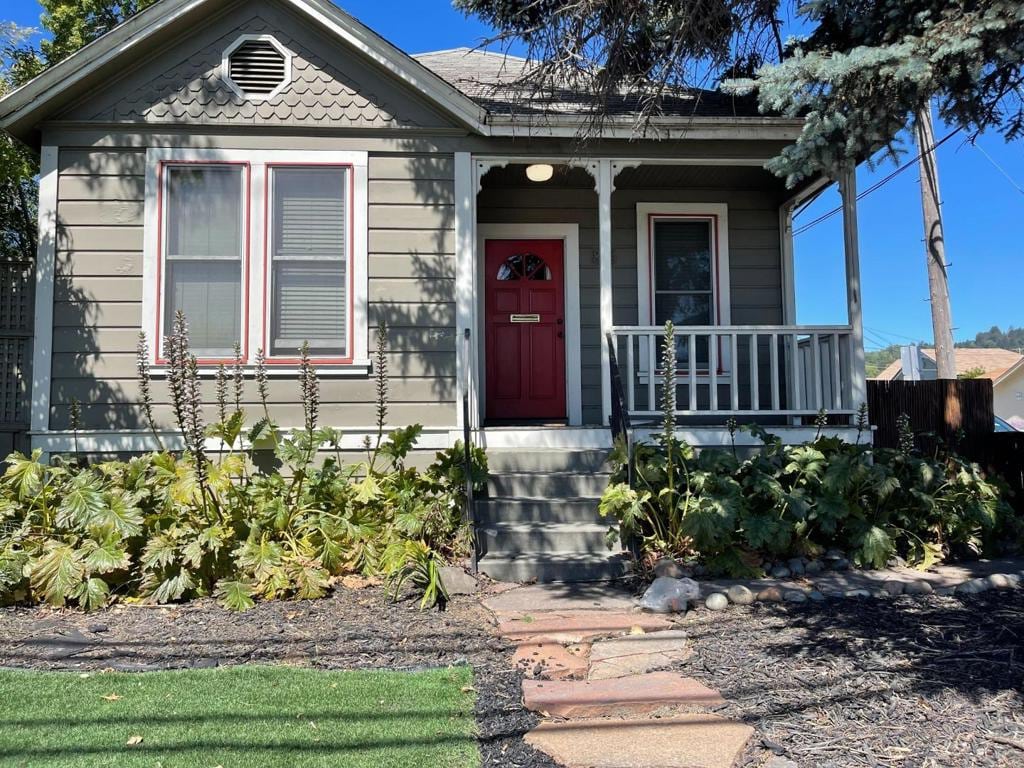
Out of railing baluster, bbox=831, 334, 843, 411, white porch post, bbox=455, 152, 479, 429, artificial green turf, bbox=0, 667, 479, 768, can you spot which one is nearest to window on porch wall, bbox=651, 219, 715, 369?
railing baluster, bbox=831, 334, 843, 411

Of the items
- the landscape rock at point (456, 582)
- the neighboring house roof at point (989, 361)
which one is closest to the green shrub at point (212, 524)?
the landscape rock at point (456, 582)

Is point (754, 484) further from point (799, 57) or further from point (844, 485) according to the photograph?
point (799, 57)

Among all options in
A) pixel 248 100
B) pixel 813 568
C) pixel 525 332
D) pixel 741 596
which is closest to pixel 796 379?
pixel 813 568

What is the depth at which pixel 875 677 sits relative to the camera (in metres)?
3.07

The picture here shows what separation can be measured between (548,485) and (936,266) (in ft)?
33.9

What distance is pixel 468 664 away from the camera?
342 centimetres

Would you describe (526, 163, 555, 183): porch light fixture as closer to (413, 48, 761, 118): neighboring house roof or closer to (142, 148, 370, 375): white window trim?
(413, 48, 761, 118): neighboring house roof

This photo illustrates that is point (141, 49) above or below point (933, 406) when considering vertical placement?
above

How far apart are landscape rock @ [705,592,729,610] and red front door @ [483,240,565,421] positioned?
11.6 ft

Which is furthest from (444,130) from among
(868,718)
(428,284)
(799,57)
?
(868,718)

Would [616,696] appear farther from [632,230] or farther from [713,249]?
[713,249]

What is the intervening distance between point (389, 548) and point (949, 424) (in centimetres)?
589

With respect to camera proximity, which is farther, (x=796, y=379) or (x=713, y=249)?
(x=713, y=249)

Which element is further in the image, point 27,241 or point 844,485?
point 27,241
